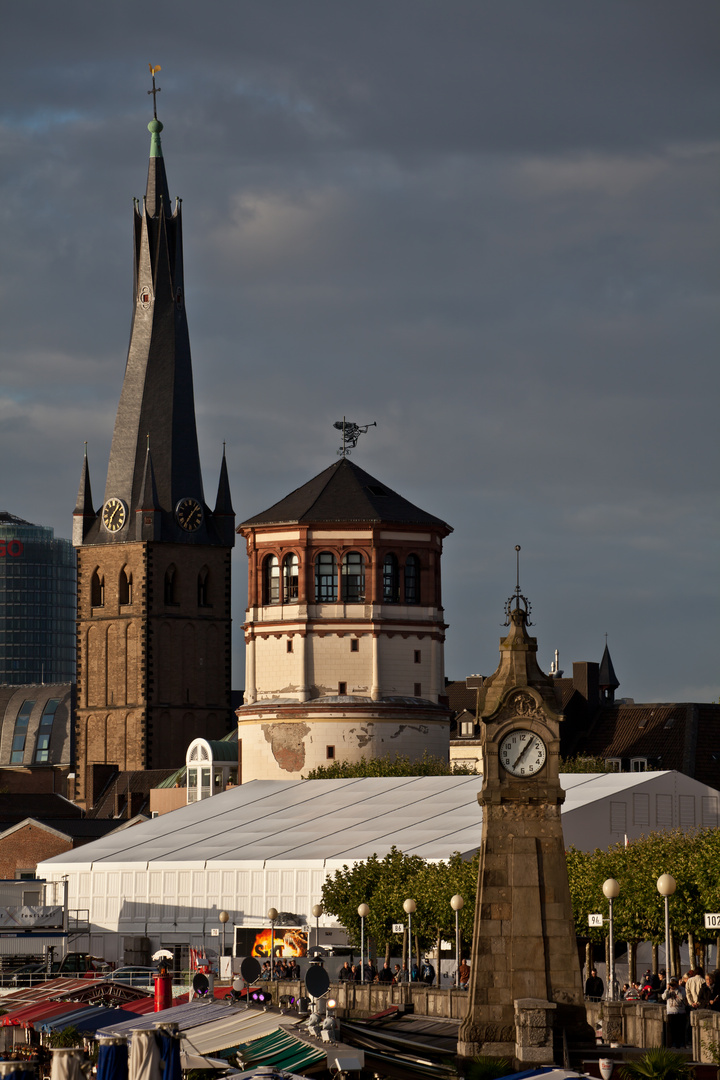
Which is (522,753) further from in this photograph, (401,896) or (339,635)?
(339,635)

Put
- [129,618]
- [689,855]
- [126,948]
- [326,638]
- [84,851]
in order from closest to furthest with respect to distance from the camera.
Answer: [689,855], [126,948], [84,851], [326,638], [129,618]

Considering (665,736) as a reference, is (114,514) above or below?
above

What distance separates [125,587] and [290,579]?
56.3 meters

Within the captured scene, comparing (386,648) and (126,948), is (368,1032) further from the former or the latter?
(386,648)

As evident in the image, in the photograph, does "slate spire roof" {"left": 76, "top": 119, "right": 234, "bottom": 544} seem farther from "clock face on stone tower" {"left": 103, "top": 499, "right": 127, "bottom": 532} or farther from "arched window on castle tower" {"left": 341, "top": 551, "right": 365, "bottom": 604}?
"arched window on castle tower" {"left": 341, "top": 551, "right": 365, "bottom": 604}

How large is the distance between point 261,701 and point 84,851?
22.2m

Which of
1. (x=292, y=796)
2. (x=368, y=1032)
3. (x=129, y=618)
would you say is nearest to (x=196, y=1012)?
(x=368, y=1032)

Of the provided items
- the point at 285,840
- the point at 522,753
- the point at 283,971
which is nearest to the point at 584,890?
the point at 283,971

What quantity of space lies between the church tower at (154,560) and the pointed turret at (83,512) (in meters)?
0.08

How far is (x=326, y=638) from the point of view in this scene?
4382 inches

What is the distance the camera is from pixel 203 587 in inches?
6668

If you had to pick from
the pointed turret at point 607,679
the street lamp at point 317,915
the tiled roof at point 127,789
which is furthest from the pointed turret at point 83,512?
the street lamp at point 317,915

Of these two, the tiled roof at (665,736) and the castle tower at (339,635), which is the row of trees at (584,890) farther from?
the tiled roof at (665,736)

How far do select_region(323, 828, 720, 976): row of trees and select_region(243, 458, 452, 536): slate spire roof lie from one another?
39679 mm
